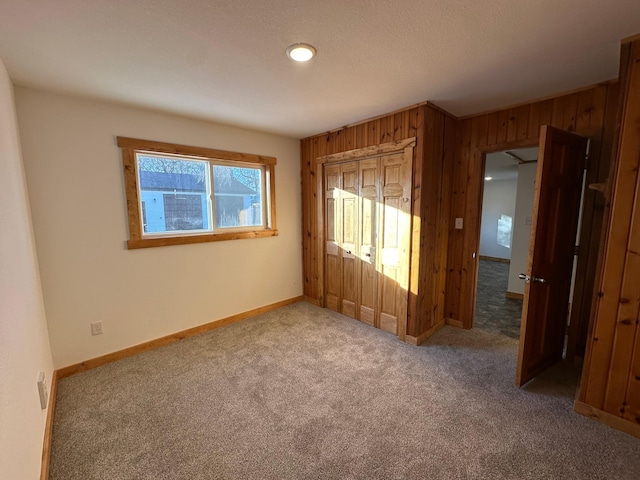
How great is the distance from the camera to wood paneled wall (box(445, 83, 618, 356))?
93.4 inches

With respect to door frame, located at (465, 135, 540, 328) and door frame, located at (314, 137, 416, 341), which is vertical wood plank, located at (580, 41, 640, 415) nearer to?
door frame, located at (465, 135, 540, 328)

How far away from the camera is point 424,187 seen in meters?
2.82

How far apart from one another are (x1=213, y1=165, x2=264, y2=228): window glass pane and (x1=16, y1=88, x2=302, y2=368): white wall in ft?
0.96

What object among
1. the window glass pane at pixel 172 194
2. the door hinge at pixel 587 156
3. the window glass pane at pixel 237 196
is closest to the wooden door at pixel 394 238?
the door hinge at pixel 587 156

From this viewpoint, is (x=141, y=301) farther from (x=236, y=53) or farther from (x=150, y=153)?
(x=236, y=53)

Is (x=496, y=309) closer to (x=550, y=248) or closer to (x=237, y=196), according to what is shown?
(x=550, y=248)

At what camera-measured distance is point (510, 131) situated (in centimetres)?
284

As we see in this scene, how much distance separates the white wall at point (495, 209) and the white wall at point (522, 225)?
348cm

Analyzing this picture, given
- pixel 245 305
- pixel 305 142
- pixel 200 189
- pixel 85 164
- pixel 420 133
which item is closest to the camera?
pixel 85 164

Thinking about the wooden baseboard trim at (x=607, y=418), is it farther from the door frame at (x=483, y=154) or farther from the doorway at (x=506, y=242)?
the door frame at (x=483, y=154)

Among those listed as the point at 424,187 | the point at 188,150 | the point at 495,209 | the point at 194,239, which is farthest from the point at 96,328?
the point at 495,209

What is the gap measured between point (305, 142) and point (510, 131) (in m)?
2.44

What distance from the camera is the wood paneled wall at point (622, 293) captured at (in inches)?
65.7

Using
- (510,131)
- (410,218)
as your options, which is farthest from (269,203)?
(510,131)
